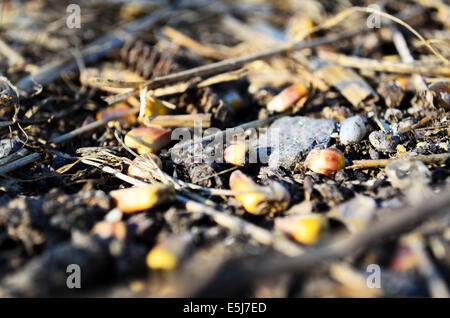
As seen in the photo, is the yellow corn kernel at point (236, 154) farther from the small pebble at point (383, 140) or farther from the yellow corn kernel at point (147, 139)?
the small pebble at point (383, 140)

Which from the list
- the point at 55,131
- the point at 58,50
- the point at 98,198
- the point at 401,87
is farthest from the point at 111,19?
the point at 401,87

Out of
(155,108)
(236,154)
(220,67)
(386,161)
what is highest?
(220,67)

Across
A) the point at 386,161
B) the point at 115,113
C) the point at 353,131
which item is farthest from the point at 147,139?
the point at 386,161

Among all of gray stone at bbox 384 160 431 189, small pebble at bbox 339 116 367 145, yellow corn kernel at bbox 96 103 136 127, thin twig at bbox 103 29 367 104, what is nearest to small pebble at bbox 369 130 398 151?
small pebble at bbox 339 116 367 145

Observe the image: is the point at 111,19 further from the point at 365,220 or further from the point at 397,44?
the point at 365,220

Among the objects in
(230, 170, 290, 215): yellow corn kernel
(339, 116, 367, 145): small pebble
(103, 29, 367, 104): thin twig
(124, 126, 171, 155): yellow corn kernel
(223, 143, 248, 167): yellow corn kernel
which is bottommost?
(230, 170, 290, 215): yellow corn kernel

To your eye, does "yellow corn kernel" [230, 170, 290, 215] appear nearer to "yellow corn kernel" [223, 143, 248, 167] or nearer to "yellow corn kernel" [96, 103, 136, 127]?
"yellow corn kernel" [223, 143, 248, 167]

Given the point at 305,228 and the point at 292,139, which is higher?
the point at 292,139

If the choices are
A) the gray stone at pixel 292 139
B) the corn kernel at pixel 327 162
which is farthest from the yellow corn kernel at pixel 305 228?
the gray stone at pixel 292 139

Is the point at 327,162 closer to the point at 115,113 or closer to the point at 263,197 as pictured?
the point at 263,197
